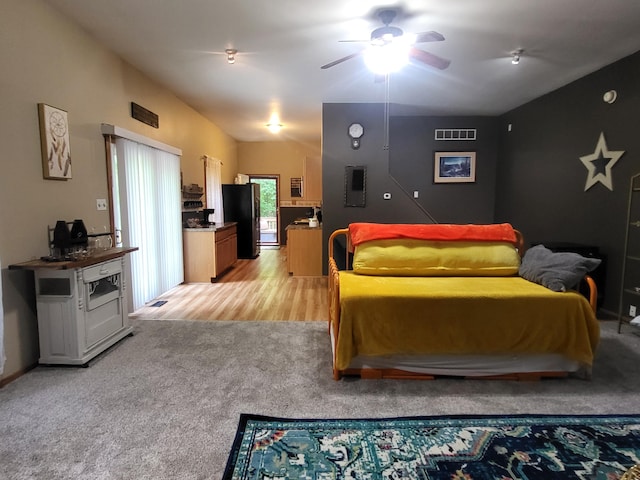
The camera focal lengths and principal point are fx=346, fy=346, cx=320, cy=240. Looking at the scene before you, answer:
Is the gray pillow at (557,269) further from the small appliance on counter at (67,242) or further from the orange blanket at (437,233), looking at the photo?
the small appliance on counter at (67,242)

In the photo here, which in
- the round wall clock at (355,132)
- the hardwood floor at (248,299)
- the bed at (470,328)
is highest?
the round wall clock at (355,132)

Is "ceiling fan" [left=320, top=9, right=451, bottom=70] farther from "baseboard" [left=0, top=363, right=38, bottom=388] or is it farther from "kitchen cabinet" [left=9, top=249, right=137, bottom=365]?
"baseboard" [left=0, top=363, right=38, bottom=388]

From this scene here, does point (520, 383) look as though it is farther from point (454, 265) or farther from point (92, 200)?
point (92, 200)

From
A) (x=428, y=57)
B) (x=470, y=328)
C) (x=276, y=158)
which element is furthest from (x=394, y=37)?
(x=276, y=158)

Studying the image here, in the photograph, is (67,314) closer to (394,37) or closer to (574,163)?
(394,37)

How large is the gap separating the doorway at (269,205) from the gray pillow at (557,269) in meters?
7.13

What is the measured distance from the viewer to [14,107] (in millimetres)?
2416

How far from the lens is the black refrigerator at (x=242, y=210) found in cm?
757

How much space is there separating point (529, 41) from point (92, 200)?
443 cm

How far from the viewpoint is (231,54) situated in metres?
3.53

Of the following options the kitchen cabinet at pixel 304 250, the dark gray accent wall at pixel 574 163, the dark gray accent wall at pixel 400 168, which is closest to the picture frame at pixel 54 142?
the kitchen cabinet at pixel 304 250

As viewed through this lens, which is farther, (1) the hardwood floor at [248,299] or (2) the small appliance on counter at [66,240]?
(1) the hardwood floor at [248,299]

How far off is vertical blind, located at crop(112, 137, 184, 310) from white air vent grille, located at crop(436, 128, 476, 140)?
180 inches

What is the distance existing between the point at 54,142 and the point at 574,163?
18.4 feet
